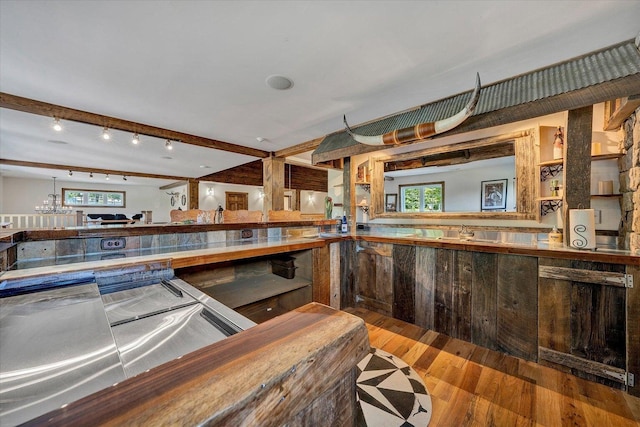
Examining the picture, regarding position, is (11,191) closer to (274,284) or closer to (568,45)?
(274,284)

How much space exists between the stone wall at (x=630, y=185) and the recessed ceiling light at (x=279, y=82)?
2.69m

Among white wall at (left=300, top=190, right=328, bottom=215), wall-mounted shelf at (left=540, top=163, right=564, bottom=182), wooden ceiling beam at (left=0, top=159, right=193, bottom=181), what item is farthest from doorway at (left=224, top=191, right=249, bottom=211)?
wall-mounted shelf at (left=540, top=163, right=564, bottom=182)

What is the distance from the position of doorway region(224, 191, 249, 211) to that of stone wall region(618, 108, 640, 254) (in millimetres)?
8791

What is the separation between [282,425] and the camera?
39 centimetres

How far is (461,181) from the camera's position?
9.30 feet

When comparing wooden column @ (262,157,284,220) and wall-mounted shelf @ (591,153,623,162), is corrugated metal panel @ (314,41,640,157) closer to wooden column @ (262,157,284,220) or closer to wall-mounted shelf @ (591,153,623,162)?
wall-mounted shelf @ (591,153,623,162)

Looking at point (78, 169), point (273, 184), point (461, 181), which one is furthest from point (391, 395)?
point (78, 169)

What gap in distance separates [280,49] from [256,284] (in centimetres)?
182

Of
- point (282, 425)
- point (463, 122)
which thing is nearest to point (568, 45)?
point (463, 122)

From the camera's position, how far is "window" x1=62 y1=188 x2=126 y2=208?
895 cm

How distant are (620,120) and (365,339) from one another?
316 cm

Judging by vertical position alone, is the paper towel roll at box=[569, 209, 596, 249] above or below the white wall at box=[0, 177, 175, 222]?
below

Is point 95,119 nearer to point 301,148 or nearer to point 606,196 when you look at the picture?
point 301,148

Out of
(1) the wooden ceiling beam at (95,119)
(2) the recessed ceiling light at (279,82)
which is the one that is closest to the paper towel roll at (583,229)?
(2) the recessed ceiling light at (279,82)
